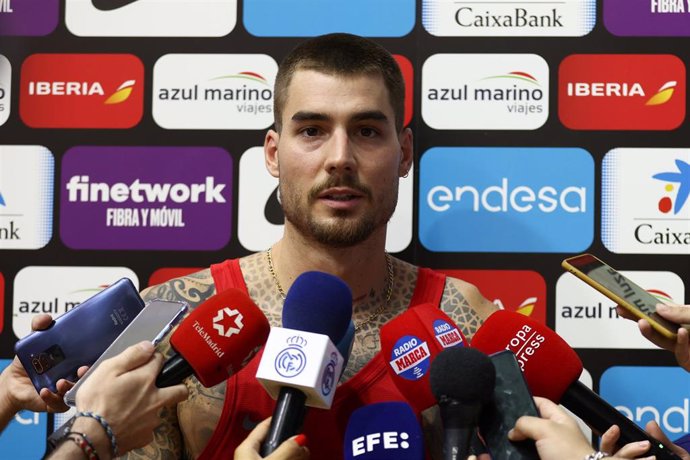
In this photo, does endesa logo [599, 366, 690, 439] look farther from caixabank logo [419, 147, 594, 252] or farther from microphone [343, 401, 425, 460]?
microphone [343, 401, 425, 460]

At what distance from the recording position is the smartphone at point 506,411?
1.13m

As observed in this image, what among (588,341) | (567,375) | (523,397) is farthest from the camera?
(588,341)

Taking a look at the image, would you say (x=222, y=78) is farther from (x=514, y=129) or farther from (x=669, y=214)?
(x=669, y=214)

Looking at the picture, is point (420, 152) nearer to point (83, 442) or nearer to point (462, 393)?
point (462, 393)

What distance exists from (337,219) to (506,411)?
0.58m

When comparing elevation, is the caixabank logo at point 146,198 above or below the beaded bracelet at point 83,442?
above

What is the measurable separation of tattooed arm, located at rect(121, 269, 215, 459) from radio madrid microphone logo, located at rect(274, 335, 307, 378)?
0.41 metres

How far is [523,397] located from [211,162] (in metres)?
1.10

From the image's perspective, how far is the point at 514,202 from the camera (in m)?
1.94

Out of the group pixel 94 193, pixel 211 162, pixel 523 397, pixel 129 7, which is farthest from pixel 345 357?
pixel 129 7

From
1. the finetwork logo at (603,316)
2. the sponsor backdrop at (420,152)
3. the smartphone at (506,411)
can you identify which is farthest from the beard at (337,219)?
the finetwork logo at (603,316)

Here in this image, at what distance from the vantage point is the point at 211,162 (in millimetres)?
1970

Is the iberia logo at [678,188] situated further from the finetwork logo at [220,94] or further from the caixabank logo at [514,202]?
the finetwork logo at [220,94]

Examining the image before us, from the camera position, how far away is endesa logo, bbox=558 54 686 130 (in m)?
1.94
